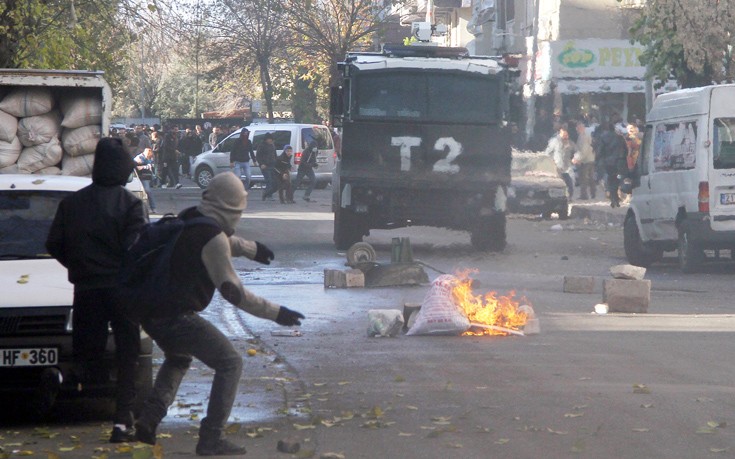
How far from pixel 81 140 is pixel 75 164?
299 millimetres

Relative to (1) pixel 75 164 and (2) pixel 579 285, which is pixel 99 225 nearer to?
(1) pixel 75 164

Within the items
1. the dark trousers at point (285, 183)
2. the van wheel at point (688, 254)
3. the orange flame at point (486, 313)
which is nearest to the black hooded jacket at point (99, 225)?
the orange flame at point (486, 313)

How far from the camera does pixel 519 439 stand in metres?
6.83

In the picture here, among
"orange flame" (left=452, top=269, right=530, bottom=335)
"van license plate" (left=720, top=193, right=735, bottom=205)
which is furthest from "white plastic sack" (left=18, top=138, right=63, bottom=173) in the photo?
"van license plate" (left=720, top=193, right=735, bottom=205)

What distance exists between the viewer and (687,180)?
16.7 meters

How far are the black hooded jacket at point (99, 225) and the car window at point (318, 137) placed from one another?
95.9 feet

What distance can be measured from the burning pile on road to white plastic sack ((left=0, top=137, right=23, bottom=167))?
573 centimetres

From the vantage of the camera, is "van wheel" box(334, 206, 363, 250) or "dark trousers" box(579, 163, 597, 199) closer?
"van wheel" box(334, 206, 363, 250)

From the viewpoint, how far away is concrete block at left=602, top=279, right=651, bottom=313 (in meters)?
12.6

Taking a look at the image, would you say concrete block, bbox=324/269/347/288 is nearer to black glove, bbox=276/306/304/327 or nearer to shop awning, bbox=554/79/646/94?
black glove, bbox=276/306/304/327

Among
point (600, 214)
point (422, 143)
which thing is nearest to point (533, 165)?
point (600, 214)

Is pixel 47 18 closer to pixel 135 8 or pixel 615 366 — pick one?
pixel 135 8

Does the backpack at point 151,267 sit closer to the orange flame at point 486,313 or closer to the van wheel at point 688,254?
the orange flame at point 486,313

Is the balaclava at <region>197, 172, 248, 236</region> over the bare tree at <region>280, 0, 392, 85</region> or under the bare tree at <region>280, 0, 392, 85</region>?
under
